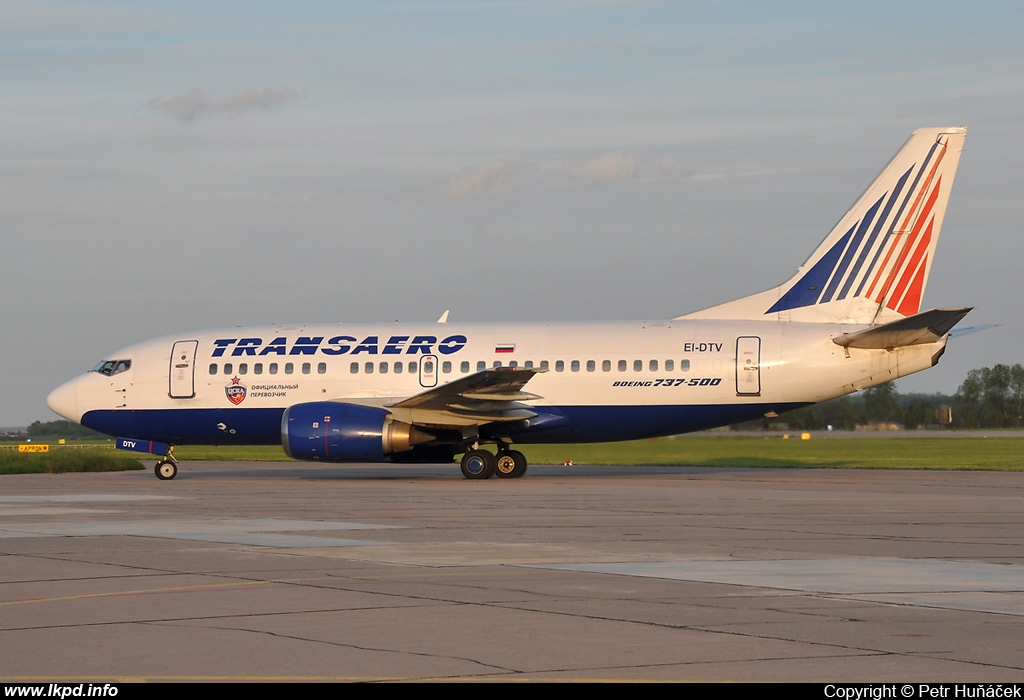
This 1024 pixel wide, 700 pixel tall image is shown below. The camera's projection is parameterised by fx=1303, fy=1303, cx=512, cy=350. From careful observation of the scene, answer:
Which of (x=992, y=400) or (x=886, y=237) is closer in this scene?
(x=886, y=237)

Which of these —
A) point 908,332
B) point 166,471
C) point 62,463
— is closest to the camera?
point 908,332

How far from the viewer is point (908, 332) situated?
28.6 m

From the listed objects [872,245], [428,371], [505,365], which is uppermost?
[872,245]

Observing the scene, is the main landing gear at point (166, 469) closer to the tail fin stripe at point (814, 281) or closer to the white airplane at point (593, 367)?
the white airplane at point (593, 367)

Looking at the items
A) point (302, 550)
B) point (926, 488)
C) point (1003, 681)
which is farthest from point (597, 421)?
point (1003, 681)

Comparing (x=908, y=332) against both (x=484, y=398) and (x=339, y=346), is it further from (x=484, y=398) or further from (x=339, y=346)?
(x=339, y=346)

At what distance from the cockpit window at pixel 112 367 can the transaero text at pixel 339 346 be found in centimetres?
252

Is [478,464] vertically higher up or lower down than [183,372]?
lower down

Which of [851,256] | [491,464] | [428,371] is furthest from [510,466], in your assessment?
[851,256]

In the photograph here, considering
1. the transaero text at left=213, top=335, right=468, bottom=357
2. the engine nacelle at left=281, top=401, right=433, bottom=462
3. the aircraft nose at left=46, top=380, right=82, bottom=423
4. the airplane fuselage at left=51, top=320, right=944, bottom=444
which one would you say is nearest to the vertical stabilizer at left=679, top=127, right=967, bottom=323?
the airplane fuselage at left=51, top=320, right=944, bottom=444

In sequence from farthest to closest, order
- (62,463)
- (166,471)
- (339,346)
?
(62,463) < (166,471) < (339,346)

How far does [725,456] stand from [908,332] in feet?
37.3

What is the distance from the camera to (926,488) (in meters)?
26.4
